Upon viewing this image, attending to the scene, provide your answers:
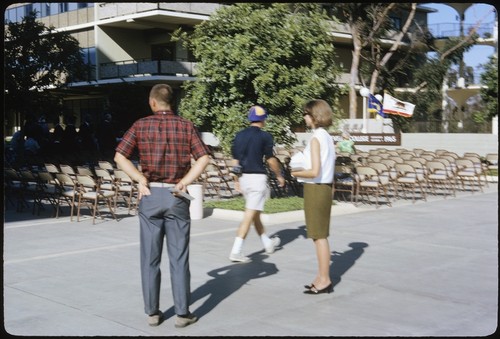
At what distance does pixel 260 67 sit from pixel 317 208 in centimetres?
710

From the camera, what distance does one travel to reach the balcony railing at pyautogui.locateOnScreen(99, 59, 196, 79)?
1356 inches

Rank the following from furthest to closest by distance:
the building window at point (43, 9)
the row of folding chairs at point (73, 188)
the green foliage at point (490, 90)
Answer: the building window at point (43, 9) → the green foliage at point (490, 90) → the row of folding chairs at point (73, 188)

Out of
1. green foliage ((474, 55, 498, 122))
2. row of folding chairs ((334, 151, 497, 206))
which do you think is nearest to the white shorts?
row of folding chairs ((334, 151, 497, 206))

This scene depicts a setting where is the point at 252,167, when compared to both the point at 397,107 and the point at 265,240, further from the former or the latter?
the point at 397,107

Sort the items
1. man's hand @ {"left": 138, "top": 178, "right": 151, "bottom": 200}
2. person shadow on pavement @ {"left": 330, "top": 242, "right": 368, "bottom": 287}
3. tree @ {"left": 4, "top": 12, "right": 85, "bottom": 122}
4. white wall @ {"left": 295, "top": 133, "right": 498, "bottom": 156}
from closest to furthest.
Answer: man's hand @ {"left": 138, "top": 178, "right": 151, "bottom": 200}, person shadow on pavement @ {"left": 330, "top": 242, "right": 368, "bottom": 287}, tree @ {"left": 4, "top": 12, "right": 85, "bottom": 122}, white wall @ {"left": 295, "top": 133, "right": 498, "bottom": 156}

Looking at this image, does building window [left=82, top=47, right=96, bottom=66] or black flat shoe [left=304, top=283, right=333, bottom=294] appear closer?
black flat shoe [left=304, top=283, right=333, bottom=294]

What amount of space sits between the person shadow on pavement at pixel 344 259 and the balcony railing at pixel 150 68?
2627cm

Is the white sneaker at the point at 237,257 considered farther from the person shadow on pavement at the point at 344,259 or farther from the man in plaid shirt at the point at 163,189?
the man in plaid shirt at the point at 163,189

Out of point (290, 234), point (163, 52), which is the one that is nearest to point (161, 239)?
point (290, 234)

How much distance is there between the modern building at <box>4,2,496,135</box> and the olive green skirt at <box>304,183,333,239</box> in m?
26.8

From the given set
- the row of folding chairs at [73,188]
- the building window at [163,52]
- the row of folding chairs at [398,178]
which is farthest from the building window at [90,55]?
the row of folding chairs at [73,188]

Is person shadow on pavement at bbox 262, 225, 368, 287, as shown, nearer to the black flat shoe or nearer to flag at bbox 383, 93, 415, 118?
the black flat shoe

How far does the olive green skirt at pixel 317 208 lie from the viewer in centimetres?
624

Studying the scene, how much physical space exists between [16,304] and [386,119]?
93.5ft
